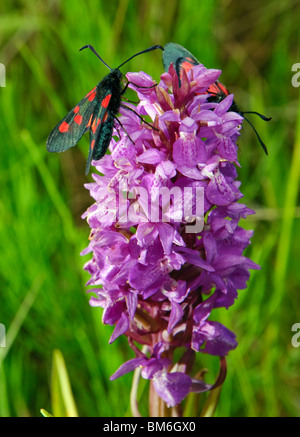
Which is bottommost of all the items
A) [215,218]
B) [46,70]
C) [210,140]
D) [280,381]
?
[280,381]

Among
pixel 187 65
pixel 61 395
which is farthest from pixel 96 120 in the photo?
pixel 61 395

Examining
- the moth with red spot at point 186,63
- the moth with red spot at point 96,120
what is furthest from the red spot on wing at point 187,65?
the moth with red spot at point 96,120


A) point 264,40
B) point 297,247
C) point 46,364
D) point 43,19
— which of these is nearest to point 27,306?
point 46,364

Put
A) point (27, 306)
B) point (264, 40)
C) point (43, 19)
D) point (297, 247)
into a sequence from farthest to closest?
point (264, 40) < point (43, 19) < point (297, 247) < point (27, 306)

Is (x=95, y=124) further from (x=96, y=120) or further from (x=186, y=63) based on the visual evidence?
(x=186, y=63)

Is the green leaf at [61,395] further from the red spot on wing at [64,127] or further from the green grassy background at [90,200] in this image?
the red spot on wing at [64,127]

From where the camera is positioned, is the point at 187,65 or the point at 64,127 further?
the point at 64,127
